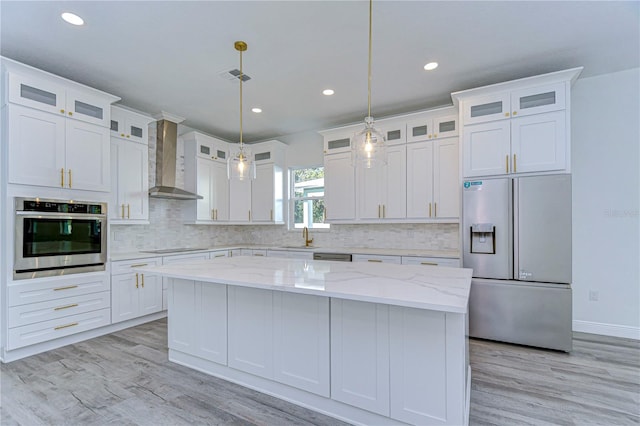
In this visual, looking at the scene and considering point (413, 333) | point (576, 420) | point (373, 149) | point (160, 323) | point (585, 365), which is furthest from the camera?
point (160, 323)

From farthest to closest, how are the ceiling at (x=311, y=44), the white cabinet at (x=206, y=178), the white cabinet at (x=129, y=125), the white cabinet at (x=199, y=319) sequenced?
1. the white cabinet at (x=206, y=178)
2. the white cabinet at (x=129, y=125)
3. the white cabinet at (x=199, y=319)
4. the ceiling at (x=311, y=44)

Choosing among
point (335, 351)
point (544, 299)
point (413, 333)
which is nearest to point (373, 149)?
point (413, 333)

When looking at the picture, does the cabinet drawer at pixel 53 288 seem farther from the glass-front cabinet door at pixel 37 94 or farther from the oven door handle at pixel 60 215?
the glass-front cabinet door at pixel 37 94

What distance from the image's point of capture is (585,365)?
2631 mm

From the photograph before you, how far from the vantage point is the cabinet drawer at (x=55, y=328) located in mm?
2723

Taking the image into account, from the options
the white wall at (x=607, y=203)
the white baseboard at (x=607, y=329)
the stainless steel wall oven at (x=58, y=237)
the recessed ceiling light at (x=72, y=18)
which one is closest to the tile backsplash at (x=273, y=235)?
the stainless steel wall oven at (x=58, y=237)

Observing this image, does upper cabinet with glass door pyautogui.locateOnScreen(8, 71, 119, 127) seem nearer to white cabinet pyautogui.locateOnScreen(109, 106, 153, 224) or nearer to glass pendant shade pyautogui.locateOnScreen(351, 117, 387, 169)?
white cabinet pyautogui.locateOnScreen(109, 106, 153, 224)

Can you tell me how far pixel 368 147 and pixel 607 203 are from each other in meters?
3.12

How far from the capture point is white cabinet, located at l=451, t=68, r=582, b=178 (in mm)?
3000

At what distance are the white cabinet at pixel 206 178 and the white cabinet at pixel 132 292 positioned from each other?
1.21 meters

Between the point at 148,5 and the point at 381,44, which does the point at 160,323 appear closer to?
the point at 148,5

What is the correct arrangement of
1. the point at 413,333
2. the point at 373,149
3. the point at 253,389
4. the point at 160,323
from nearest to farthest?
the point at 413,333, the point at 373,149, the point at 253,389, the point at 160,323

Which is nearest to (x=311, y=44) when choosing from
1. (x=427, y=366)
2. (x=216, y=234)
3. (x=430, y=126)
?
(x=430, y=126)

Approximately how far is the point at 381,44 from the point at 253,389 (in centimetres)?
308
